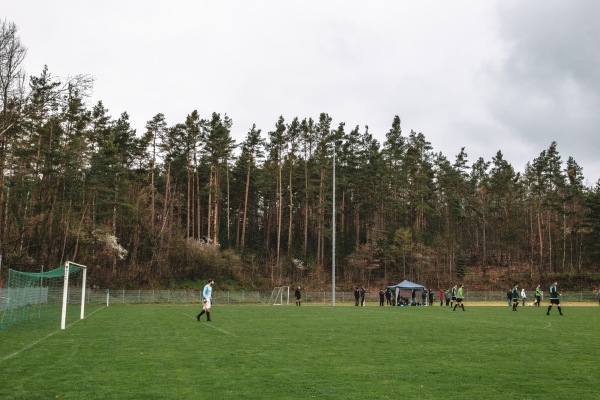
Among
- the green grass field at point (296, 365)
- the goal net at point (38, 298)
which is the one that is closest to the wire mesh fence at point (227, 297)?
the goal net at point (38, 298)

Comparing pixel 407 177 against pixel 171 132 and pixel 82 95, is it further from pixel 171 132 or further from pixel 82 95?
pixel 82 95

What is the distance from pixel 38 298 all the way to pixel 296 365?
1050 inches

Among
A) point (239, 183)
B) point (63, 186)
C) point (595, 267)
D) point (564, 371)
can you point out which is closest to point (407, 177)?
point (239, 183)

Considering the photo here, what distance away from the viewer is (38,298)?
31.5 metres

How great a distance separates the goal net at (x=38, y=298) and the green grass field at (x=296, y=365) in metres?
4.42

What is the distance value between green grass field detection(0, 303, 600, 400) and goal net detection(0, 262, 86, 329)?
442 centimetres

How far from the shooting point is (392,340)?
15148 mm

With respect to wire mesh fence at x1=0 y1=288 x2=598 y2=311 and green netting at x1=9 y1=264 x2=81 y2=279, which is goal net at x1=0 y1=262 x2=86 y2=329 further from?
wire mesh fence at x1=0 y1=288 x2=598 y2=311

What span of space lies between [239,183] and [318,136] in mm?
13614

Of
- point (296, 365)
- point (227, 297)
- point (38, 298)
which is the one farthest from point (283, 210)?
point (296, 365)

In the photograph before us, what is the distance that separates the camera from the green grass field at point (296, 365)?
7.85 metres

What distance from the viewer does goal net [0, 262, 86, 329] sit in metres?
21.1

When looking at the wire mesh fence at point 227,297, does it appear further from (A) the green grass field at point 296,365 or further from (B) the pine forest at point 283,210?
(A) the green grass field at point 296,365


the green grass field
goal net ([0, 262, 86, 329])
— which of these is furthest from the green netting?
the green grass field
